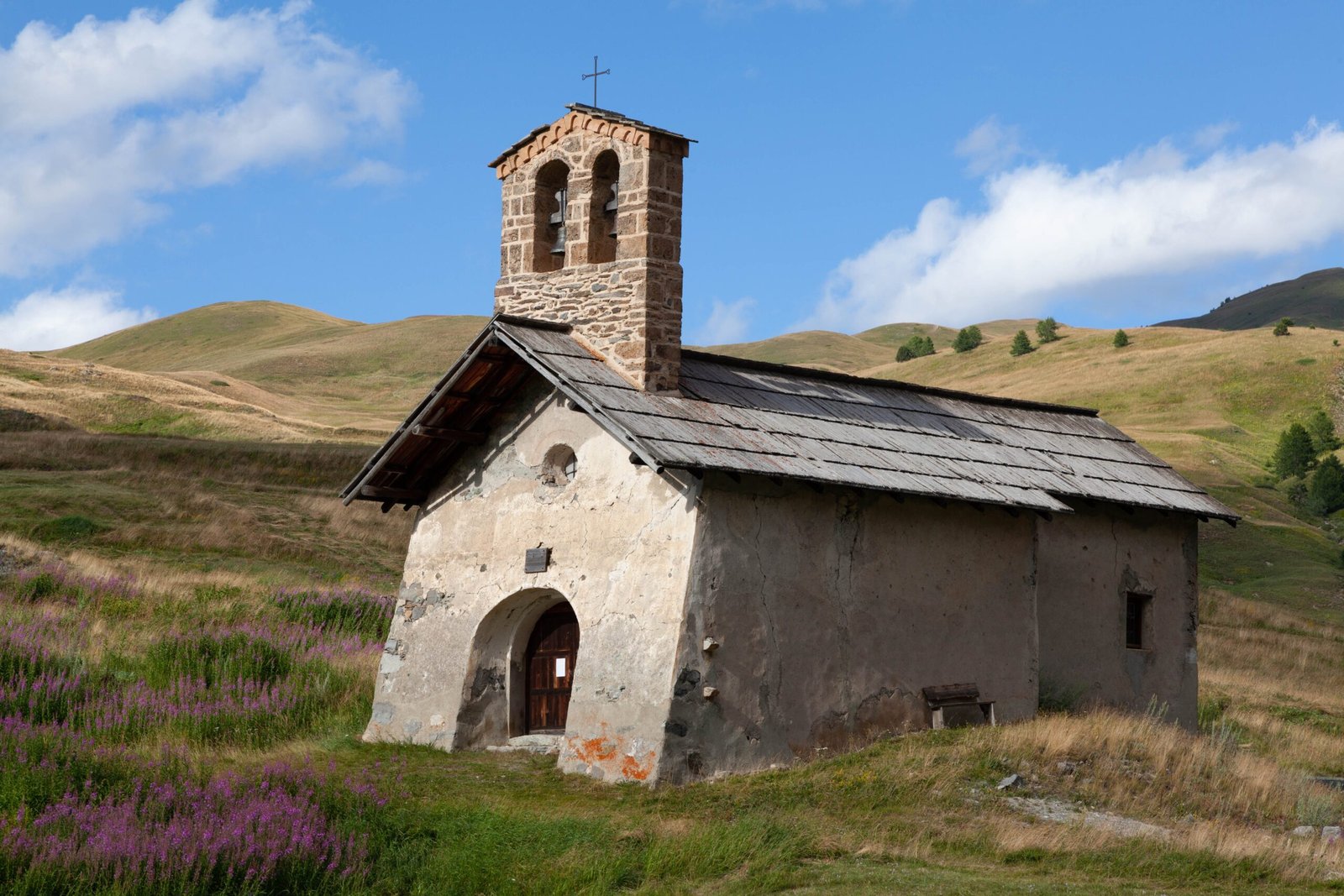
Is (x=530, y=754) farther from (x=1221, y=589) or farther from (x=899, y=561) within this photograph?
(x=1221, y=589)

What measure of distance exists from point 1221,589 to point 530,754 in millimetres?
27750

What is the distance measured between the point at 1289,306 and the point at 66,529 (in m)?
154

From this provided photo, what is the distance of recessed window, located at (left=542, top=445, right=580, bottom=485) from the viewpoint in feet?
51.8

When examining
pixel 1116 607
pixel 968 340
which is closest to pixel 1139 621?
pixel 1116 607

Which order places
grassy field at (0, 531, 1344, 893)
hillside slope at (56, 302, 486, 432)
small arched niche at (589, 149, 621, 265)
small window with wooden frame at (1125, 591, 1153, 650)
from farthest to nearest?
1. hillside slope at (56, 302, 486, 432)
2. small window with wooden frame at (1125, 591, 1153, 650)
3. small arched niche at (589, 149, 621, 265)
4. grassy field at (0, 531, 1344, 893)

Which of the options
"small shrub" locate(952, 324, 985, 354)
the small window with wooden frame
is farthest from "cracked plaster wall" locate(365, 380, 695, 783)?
"small shrub" locate(952, 324, 985, 354)

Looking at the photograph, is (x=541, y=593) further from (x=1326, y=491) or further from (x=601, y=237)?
(x=1326, y=491)

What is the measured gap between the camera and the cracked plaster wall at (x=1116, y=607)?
61.2 ft

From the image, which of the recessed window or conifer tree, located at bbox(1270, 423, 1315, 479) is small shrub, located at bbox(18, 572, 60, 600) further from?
conifer tree, located at bbox(1270, 423, 1315, 479)

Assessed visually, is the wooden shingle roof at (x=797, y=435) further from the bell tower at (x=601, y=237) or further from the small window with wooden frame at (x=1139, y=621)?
the small window with wooden frame at (x=1139, y=621)

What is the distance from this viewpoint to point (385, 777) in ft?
43.8

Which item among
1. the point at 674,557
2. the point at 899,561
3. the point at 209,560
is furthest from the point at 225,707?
the point at 209,560

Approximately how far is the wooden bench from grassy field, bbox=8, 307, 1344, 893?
2.26 feet

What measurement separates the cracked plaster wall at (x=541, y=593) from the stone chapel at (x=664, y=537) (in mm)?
29
